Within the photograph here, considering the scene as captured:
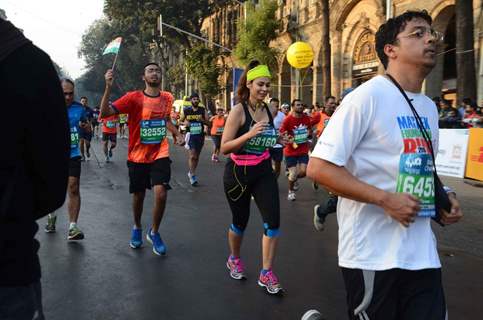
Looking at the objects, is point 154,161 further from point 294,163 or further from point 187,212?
point 294,163

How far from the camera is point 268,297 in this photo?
418 centimetres

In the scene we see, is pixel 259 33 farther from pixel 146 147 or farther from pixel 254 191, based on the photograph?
pixel 254 191

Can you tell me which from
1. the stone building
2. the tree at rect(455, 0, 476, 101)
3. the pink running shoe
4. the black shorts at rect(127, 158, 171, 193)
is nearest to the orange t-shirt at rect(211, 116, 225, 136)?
the stone building

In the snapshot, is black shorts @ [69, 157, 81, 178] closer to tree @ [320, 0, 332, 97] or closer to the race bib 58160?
the race bib 58160

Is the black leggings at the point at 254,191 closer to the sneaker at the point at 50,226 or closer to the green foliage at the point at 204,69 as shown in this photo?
the sneaker at the point at 50,226

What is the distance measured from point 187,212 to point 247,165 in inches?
143

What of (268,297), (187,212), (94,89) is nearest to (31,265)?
(268,297)

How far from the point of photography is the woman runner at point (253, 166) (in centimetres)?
428

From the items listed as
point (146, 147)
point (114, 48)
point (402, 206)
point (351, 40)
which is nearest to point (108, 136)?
point (114, 48)

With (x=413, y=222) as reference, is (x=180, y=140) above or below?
above

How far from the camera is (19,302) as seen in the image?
154 cm

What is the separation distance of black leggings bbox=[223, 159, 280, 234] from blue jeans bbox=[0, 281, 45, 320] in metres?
2.81

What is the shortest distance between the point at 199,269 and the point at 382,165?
10.1 ft

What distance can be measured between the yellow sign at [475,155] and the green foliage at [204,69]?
25180 mm
